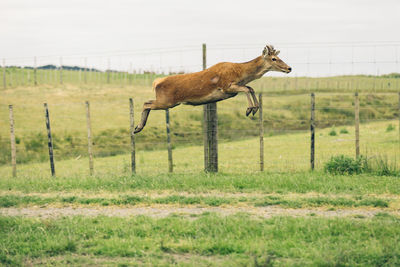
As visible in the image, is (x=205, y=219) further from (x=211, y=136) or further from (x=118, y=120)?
(x=118, y=120)

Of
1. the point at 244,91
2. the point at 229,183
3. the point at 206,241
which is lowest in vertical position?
the point at 206,241

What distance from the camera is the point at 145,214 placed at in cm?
1205

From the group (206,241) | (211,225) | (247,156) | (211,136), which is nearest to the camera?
(206,241)

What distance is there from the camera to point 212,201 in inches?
511

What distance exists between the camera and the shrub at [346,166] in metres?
17.0

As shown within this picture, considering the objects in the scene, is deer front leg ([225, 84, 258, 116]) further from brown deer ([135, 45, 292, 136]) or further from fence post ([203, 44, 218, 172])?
fence post ([203, 44, 218, 172])

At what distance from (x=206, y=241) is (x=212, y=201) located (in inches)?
134

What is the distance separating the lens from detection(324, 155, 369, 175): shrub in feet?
55.9

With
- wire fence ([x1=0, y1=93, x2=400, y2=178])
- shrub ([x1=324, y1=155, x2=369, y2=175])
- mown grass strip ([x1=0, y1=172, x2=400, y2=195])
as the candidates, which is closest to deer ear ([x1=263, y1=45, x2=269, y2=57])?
mown grass strip ([x1=0, y1=172, x2=400, y2=195])

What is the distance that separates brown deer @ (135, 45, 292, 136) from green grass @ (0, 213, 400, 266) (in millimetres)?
2322

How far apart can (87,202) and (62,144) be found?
71.7ft

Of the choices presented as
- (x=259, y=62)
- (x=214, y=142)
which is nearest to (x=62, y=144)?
(x=214, y=142)

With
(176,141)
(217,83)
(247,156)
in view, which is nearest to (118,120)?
(176,141)

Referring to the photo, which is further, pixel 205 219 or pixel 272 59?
pixel 205 219
